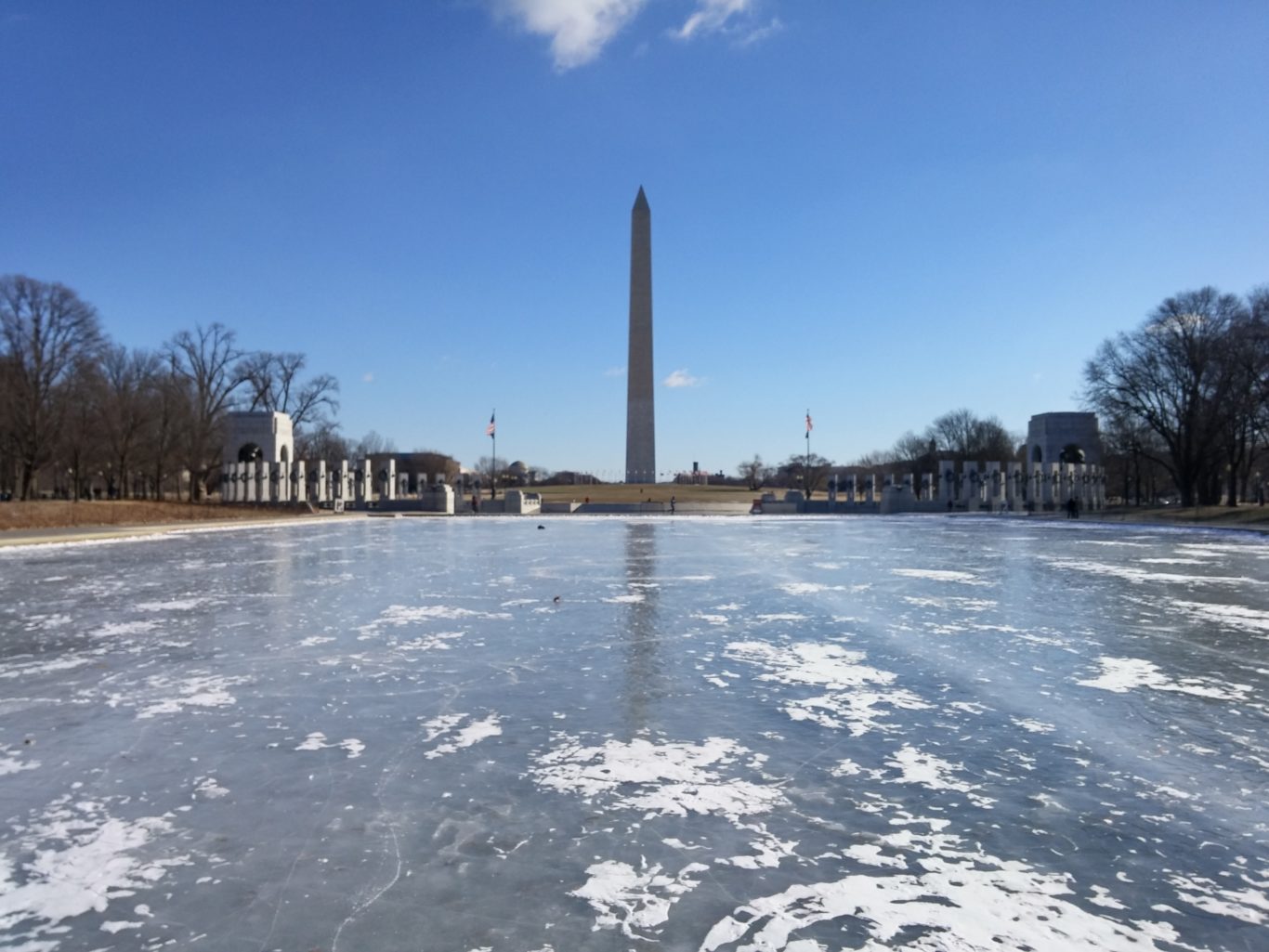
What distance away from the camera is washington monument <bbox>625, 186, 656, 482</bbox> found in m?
55.6

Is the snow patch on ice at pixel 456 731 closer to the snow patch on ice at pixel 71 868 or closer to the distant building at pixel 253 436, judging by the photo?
the snow patch on ice at pixel 71 868

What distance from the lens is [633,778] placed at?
16.3ft

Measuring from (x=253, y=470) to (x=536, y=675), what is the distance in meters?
50.0

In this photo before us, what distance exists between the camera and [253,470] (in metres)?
52.9

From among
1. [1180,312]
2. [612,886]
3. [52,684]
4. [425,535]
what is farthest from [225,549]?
[1180,312]

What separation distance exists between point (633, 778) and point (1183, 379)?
151 feet

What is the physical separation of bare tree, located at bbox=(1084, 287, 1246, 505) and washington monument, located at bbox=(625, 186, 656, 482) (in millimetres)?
24315

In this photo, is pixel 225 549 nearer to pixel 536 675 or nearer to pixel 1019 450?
pixel 536 675

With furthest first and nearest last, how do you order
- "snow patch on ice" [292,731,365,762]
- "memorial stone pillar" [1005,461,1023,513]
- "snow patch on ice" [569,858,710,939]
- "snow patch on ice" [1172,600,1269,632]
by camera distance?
1. "memorial stone pillar" [1005,461,1023,513]
2. "snow patch on ice" [1172,600,1269,632]
3. "snow patch on ice" [292,731,365,762]
4. "snow patch on ice" [569,858,710,939]

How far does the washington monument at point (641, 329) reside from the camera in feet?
182

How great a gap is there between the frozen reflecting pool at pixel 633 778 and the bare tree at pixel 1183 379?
3523 cm

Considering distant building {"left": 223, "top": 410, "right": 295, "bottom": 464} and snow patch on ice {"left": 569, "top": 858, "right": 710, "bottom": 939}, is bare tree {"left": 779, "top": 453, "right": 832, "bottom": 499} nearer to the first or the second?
distant building {"left": 223, "top": 410, "right": 295, "bottom": 464}

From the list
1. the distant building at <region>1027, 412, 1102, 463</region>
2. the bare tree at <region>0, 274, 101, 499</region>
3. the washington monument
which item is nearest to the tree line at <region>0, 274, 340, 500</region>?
the bare tree at <region>0, 274, 101, 499</region>

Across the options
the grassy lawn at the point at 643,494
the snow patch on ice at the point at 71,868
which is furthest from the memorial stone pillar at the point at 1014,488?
the snow patch on ice at the point at 71,868
